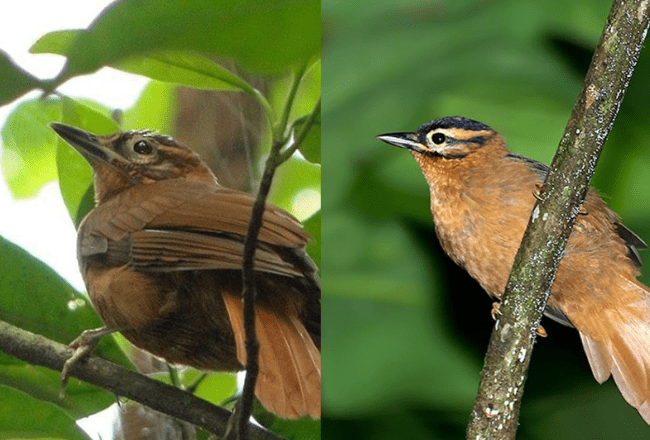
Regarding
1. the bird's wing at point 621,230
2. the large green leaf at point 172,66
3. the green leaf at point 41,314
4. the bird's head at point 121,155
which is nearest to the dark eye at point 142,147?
the bird's head at point 121,155

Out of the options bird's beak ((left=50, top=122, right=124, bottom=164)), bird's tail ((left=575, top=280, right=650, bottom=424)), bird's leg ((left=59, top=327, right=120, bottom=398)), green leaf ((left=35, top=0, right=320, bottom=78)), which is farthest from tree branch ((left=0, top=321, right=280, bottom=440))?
bird's tail ((left=575, top=280, right=650, bottom=424))

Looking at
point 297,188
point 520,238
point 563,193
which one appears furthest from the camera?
point 297,188

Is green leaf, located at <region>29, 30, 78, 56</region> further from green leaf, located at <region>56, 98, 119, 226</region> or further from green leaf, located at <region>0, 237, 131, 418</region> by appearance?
green leaf, located at <region>0, 237, 131, 418</region>

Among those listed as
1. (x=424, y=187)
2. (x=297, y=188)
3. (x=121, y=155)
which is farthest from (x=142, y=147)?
(x=424, y=187)

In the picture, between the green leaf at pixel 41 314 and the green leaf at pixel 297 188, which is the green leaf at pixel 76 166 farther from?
the green leaf at pixel 297 188

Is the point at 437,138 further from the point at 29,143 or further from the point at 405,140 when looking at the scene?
the point at 29,143
